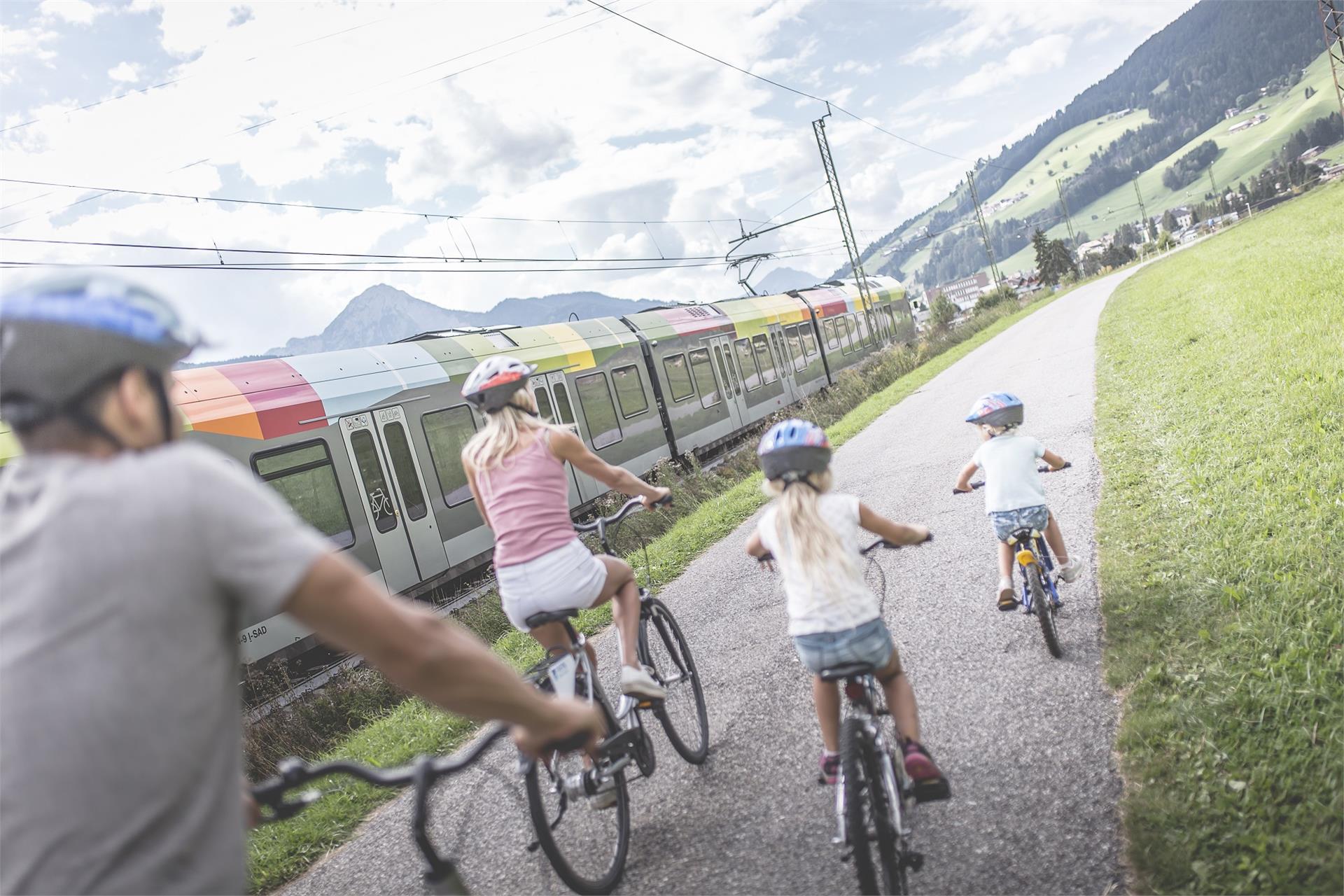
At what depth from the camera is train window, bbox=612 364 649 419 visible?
1608cm

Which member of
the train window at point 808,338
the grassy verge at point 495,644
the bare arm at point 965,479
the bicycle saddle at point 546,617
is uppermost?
the train window at point 808,338

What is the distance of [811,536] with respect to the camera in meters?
3.18

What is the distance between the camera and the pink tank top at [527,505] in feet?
12.3

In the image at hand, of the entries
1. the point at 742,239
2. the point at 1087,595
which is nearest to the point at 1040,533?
the point at 1087,595

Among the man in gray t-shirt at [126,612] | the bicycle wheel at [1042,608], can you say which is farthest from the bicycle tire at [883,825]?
the bicycle wheel at [1042,608]

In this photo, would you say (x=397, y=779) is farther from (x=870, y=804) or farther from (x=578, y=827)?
(x=578, y=827)

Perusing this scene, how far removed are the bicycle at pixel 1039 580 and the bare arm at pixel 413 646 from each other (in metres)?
3.76

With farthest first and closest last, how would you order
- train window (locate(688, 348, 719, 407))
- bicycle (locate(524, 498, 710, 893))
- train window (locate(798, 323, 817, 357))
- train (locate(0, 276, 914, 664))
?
train window (locate(798, 323, 817, 357)) < train window (locate(688, 348, 719, 407)) < train (locate(0, 276, 914, 664)) < bicycle (locate(524, 498, 710, 893))

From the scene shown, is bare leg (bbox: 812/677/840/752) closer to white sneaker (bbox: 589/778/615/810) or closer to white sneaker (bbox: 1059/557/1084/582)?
white sneaker (bbox: 589/778/615/810)

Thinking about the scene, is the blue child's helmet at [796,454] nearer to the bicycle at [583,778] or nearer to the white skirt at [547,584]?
the white skirt at [547,584]

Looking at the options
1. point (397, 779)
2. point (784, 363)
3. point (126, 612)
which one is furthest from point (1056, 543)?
point (784, 363)

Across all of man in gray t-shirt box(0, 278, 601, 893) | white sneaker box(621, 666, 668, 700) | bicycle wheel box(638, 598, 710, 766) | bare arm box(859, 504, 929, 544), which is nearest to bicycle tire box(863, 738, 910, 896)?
bare arm box(859, 504, 929, 544)

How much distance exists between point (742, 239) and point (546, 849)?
83.8 ft

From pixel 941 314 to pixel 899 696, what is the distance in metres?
39.2
